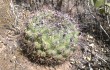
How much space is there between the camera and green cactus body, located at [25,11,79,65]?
303 centimetres

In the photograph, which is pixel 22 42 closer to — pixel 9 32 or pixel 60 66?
pixel 9 32

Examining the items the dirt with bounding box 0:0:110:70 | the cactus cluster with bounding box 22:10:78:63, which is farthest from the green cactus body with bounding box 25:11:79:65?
the dirt with bounding box 0:0:110:70

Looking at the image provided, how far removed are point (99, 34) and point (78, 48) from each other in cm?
48

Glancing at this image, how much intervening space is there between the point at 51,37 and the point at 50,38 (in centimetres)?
2

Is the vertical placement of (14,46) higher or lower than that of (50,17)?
lower

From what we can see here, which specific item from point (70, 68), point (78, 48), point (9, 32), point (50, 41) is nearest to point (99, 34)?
point (78, 48)

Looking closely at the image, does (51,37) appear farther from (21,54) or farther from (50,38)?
(21,54)

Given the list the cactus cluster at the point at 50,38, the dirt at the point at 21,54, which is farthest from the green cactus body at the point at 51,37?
the dirt at the point at 21,54

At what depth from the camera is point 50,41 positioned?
9.98 feet

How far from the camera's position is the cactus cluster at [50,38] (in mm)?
3035

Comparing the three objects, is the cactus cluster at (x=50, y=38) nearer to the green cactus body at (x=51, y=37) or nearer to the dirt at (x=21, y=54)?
the green cactus body at (x=51, y=37)

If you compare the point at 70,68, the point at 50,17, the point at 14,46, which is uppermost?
the point at 50,17

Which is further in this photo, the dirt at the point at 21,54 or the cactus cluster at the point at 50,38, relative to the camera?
the dirt at the point at 21,54

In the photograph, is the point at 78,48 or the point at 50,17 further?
the point at 78,48
